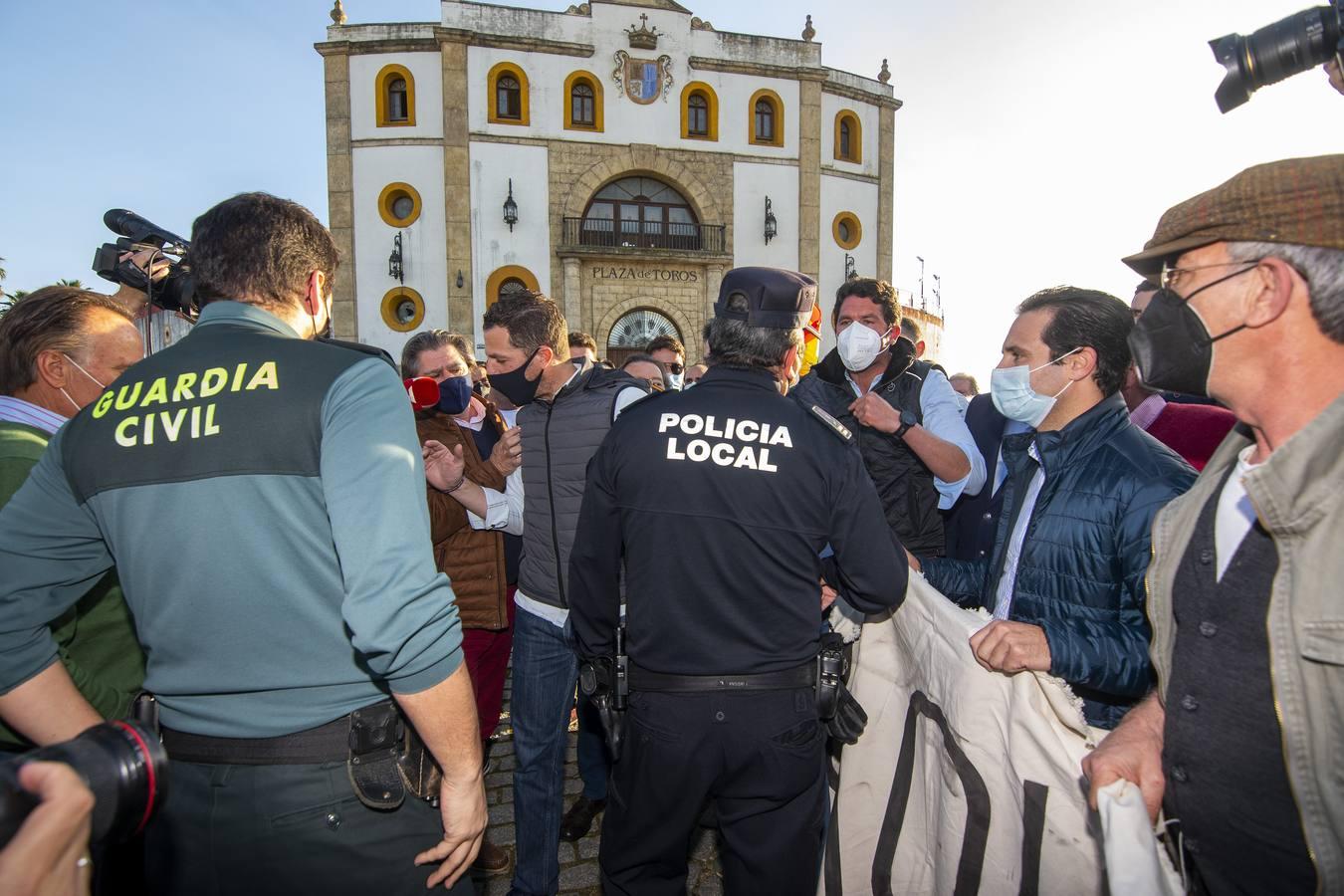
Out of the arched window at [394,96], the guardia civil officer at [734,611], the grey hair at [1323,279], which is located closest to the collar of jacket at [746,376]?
the guardia civil officer at [734,611]

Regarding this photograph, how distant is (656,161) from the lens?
826 inches

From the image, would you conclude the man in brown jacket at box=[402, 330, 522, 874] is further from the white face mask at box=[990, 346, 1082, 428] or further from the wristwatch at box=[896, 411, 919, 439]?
the white face mask at box=[990, 346, 1082, 428]

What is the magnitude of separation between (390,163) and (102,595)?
20663 millimetres

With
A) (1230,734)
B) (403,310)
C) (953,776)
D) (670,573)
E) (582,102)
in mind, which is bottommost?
(953,776)

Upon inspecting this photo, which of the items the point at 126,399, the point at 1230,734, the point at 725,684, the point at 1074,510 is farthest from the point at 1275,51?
the point at 126,399

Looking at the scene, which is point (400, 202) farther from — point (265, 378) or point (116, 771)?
point (116, 771)

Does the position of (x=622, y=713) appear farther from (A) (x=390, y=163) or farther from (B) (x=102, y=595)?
(A) (x=390, y=163)

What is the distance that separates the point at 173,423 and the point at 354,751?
0.85 m

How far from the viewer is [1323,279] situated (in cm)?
136

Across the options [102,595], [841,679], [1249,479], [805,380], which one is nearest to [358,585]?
[102,595]

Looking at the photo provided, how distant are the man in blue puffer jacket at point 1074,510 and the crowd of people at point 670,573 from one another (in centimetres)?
1

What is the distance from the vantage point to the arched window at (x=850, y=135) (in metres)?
22.7

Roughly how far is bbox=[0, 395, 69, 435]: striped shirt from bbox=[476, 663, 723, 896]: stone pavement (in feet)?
6.86

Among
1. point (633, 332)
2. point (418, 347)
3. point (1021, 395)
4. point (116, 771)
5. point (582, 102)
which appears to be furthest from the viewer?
point (633, 332)
